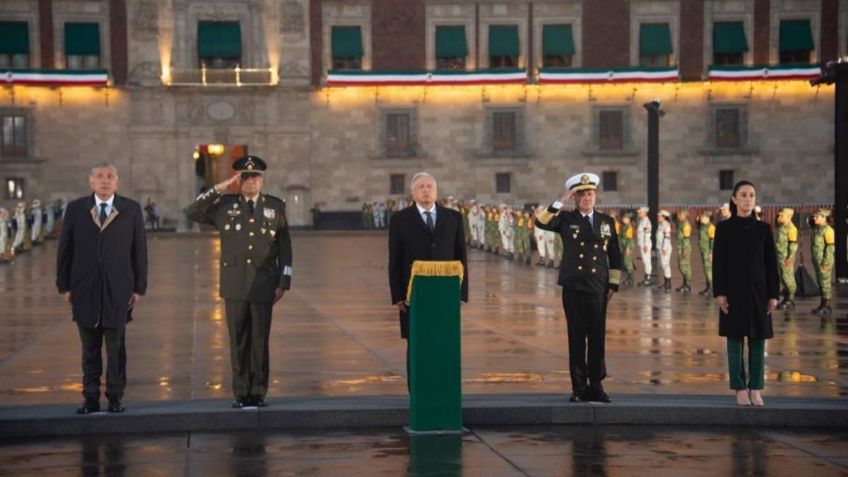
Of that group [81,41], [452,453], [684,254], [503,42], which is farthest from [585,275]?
[503,42]

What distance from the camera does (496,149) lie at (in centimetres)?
6372

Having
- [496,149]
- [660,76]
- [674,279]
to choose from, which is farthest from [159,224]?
[674,279]

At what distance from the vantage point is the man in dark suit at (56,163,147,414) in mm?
13195

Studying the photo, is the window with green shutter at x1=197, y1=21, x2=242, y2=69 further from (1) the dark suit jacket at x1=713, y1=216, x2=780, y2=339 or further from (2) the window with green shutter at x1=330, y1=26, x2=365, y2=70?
(1) the dark suit jacket at x1=713, y1=216, x2=780, y2=339

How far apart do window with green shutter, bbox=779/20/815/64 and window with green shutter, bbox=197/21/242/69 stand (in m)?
20.6

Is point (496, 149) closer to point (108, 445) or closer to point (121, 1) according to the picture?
point (121, 1)

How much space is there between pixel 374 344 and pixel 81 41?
43813 mm

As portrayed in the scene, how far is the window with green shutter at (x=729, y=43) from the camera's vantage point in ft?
208

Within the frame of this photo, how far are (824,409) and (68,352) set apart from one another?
30.7 ft

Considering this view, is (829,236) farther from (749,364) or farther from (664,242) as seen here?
(749,364)

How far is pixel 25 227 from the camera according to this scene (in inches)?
1906

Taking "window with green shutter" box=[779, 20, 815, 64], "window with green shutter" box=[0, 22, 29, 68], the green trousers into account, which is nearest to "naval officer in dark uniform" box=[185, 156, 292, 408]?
the green trousers

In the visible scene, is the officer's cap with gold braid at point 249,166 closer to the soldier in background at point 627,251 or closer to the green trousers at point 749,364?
the green trousers at point 749,364

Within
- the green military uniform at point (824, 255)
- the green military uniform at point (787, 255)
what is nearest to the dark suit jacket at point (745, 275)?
the green military uniform at point (824, 255)
